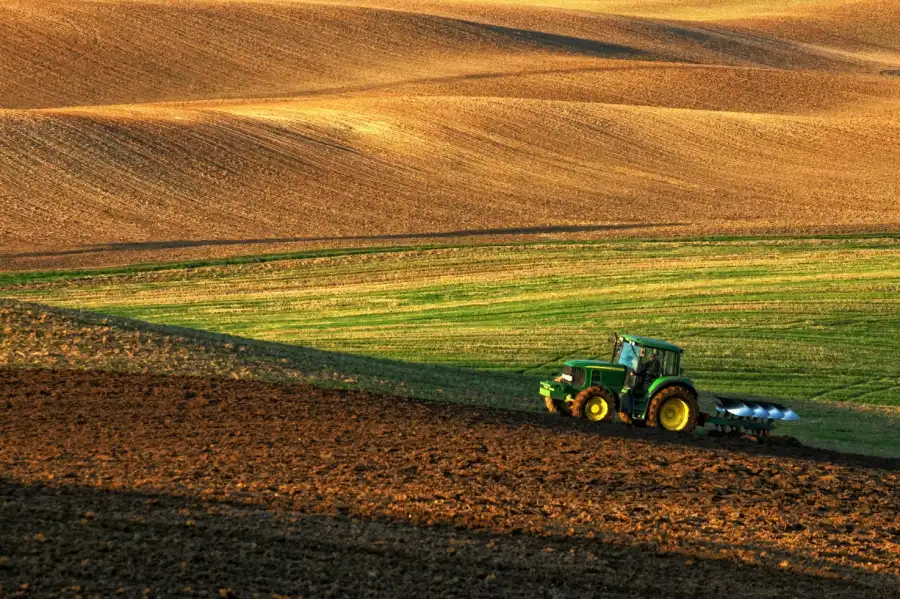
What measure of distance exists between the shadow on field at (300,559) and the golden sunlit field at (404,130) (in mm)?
26266

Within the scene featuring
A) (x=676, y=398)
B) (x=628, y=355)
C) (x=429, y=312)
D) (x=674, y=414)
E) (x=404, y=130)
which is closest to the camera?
(x=676, y=398)

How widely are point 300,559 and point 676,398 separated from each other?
9.02 metres

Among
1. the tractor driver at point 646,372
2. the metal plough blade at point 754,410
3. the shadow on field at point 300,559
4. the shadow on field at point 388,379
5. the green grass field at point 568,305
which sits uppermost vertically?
the green grass field at point 568,305

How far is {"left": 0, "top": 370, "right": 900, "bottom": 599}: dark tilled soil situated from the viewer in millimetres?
11586

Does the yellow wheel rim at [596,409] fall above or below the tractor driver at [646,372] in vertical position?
below

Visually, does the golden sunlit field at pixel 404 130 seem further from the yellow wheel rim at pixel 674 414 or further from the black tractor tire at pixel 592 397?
the yellow wheel rim at pixel 674 414

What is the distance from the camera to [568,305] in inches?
1304

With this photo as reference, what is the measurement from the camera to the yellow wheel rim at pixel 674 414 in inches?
767

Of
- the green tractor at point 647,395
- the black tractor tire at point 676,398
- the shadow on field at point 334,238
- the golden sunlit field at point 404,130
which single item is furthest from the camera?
the golden sunlit field at point 404,130

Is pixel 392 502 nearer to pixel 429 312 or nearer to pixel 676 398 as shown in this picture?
pixel 676 398

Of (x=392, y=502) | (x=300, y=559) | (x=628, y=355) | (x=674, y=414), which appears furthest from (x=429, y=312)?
(x=300, y=559)

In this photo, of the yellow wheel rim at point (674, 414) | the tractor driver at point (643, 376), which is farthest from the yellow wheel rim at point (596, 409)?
the yellow wheel rim at point (674, 414)

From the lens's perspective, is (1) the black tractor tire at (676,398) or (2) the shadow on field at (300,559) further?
(1) the black tractor tire at (676,398)

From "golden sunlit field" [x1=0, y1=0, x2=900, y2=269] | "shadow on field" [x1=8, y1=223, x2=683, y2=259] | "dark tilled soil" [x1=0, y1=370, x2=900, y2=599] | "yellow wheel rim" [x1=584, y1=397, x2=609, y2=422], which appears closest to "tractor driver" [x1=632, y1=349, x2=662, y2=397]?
"yellow wheel rim" [x1=584, y1=397, x2=609, y2=422]
